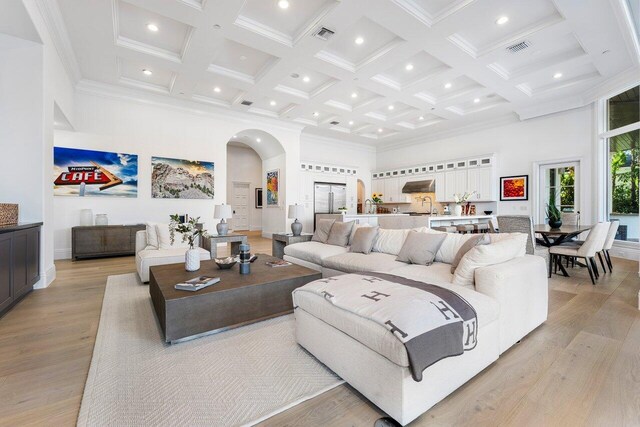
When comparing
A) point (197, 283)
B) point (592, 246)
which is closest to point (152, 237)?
point (197, 283)

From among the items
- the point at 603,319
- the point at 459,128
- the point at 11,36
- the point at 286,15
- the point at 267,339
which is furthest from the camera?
the point at 459,128

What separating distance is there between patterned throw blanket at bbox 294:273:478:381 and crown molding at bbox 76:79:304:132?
6.30 metres

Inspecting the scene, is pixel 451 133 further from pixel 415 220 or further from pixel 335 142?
pixel 415 220

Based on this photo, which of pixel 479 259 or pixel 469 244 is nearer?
pixel 479 259

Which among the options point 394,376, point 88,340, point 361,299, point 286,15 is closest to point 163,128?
point 286,15

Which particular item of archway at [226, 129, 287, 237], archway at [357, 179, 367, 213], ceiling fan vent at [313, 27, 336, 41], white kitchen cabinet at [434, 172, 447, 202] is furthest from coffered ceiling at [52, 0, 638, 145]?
archway at [357, 179, 367, 213]

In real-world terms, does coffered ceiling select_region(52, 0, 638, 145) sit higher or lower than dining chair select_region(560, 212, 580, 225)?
higher

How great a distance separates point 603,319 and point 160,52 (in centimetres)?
678

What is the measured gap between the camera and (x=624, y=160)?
18.9 ft

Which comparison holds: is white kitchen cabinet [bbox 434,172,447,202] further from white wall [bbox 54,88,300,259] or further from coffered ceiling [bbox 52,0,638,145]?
white wall [bbox 54,88,300,259]

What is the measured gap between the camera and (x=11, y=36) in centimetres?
345

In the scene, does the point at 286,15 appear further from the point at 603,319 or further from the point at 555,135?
the point at 555,135

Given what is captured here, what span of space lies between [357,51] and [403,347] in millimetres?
4730

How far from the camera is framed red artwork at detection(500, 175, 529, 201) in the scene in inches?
294
